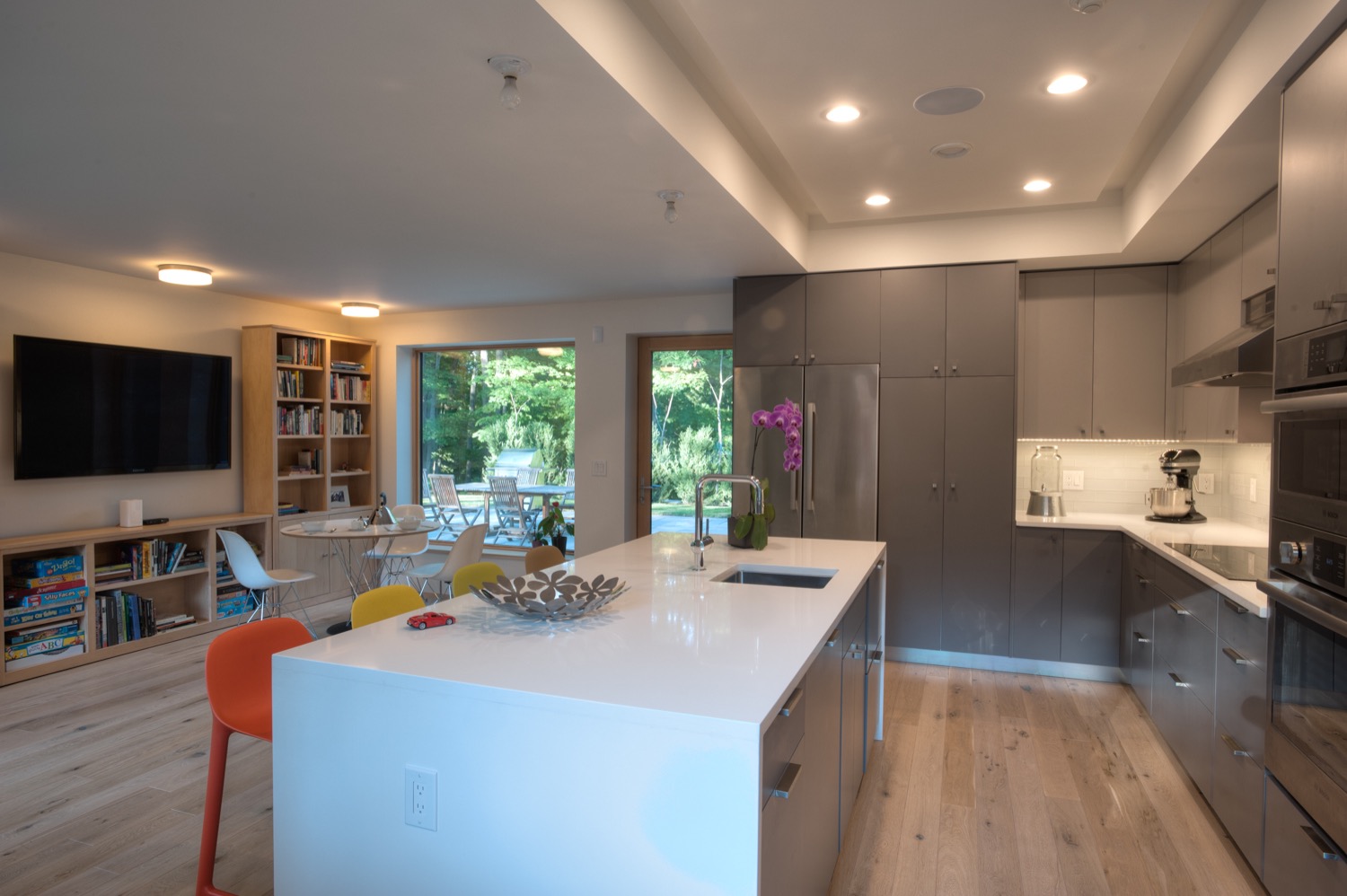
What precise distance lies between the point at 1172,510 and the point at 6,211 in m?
6.01

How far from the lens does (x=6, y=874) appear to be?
7.83 ft

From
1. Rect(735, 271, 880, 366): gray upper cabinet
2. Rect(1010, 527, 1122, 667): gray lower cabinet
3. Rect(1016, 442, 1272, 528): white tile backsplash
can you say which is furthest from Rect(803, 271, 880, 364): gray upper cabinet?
Rect(1010, 527, 1122, 667): gray lower cabinet

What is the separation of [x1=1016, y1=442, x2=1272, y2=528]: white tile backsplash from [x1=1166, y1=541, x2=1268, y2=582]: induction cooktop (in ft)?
3.71

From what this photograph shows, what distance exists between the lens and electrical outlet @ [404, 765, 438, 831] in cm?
150

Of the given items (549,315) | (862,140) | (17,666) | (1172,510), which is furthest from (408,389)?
(1172,510)

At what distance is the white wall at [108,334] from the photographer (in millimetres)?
4500

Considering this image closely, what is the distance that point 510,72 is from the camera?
6.98 ft

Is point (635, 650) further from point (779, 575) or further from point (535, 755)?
point (779, 575)

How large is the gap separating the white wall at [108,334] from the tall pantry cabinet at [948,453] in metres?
4.69

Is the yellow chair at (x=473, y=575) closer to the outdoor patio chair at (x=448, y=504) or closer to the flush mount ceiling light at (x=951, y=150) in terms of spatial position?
the flush mount ceiling light at (x=951, y=150)

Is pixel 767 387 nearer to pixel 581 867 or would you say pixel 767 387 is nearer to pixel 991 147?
pixel 991 147

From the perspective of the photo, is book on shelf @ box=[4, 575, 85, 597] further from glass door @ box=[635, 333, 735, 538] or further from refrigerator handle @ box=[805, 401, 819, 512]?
refrigerator handle @ box=[805, 401, 819, 512]

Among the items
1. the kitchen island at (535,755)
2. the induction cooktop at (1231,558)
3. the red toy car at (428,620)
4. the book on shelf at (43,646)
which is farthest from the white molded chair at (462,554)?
the induction cooktop at (1231,558)

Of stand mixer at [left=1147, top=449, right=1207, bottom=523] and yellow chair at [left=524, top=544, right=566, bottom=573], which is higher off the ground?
stand mixer at [left=1147, top=449, right=1207, bottom=523]
